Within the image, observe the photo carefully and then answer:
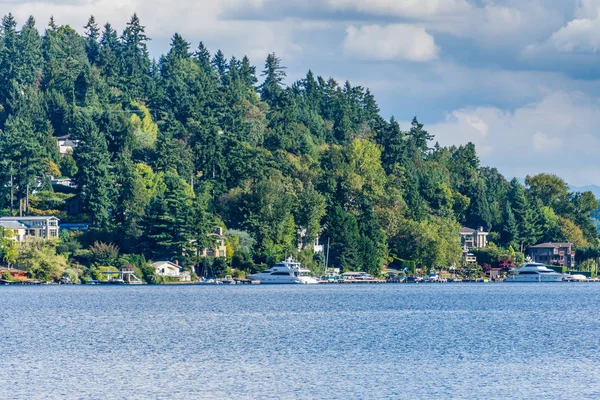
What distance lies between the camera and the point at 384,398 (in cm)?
4141

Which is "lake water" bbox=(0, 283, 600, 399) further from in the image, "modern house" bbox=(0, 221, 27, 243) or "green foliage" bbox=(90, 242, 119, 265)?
"modern house" bbox=(0, 221, 27, 243)

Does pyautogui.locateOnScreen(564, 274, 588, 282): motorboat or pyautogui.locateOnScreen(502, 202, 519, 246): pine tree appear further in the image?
pyautogui.locateOnScreen(502, 202, 519, 246): pine tree

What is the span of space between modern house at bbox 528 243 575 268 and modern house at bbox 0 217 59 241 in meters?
79.5

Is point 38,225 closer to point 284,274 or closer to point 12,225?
point 12,225

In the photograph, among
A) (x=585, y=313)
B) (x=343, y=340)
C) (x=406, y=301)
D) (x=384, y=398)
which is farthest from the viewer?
(x=406, y=301)

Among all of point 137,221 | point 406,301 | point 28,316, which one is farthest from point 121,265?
point 28,316

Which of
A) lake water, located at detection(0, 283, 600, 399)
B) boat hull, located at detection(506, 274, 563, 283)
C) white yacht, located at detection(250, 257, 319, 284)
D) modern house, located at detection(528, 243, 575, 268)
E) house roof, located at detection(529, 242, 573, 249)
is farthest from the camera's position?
modern house, located at detection(528, 243, 575, 268)

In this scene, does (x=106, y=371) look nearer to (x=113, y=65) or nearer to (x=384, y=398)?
(x=384, y=398)

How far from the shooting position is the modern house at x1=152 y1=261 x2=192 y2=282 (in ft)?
427

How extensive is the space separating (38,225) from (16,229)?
2991 millimetres

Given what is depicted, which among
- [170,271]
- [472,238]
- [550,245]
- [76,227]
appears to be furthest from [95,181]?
[550,245]

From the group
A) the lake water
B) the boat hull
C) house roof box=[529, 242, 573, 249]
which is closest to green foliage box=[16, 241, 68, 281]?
the lake water

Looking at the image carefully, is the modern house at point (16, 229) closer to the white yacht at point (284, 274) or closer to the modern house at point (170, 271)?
the modern house at point (170, 271)

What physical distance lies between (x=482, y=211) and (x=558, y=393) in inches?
5719
